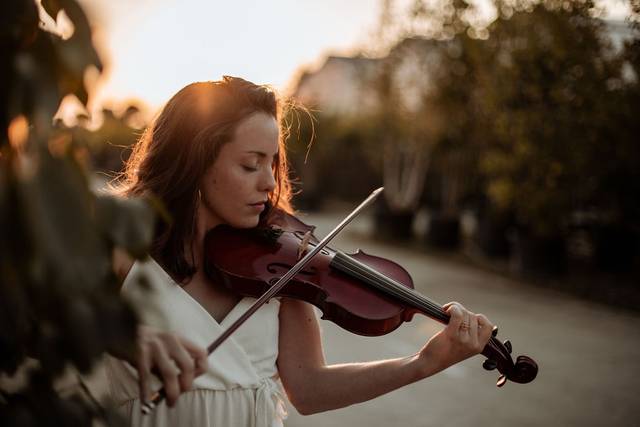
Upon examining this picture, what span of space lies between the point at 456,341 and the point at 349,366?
0.79ft

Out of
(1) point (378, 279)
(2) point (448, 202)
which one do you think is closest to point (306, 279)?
(1) point (378, 279)

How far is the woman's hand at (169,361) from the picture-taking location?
86 centimetres

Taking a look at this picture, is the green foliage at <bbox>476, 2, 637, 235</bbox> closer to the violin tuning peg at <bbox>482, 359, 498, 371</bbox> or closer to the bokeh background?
the bokeh background

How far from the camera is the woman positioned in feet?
4.18

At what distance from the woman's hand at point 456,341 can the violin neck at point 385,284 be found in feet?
0.31

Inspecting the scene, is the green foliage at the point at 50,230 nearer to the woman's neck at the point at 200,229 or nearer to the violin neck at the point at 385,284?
the woman's neck at the point at 200,229

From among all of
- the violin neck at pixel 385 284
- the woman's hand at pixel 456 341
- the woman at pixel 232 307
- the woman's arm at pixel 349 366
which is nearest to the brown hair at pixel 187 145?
the woman at pixel 232 307

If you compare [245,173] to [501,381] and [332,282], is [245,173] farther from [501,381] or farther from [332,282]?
[501,381]

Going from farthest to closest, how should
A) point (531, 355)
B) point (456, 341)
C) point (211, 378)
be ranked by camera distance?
point (531, 355), point (456, 341), point (211, 378)

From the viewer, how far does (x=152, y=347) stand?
0.88 meters

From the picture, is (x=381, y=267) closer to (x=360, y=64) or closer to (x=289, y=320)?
(x=289, y=320)

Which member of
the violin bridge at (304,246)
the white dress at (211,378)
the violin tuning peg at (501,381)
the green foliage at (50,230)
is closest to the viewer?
the green foliage at (50,230)

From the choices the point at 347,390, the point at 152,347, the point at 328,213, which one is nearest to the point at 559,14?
the point at 347,390

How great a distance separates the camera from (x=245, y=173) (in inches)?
53.3
